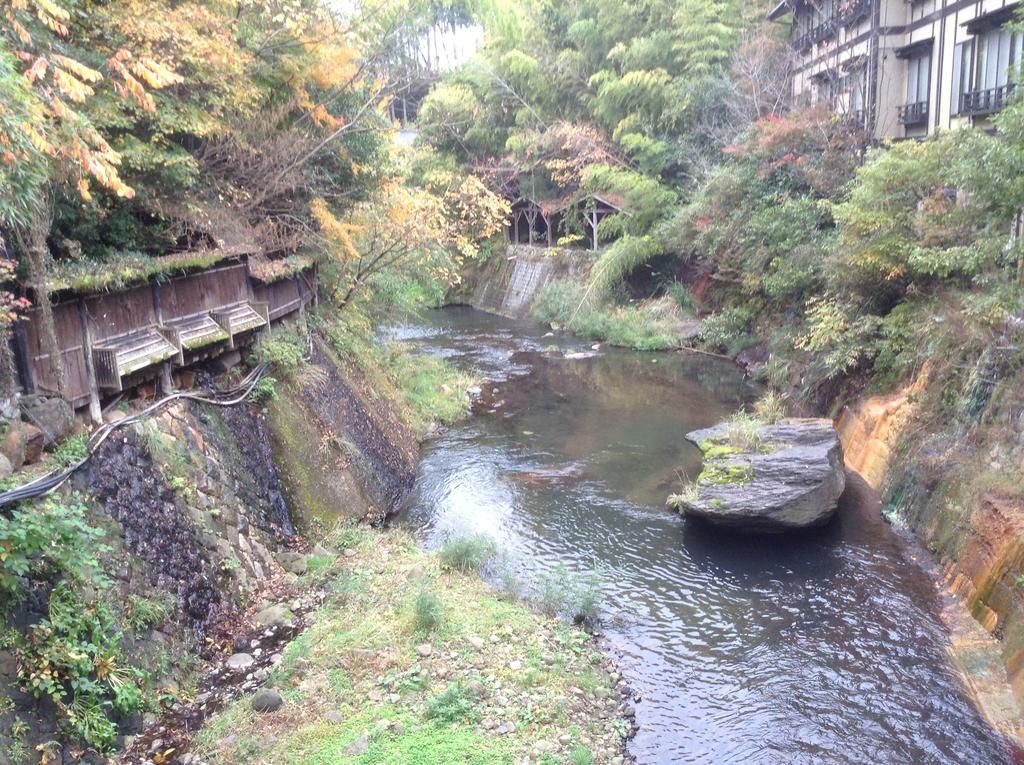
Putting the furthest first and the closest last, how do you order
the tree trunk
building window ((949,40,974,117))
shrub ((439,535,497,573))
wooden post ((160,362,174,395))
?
1. building window ((949,40,974,117))
2. shrub ((439,535,497,573))
3. wooden post ((160,362,174,395))
4. the tree trunk

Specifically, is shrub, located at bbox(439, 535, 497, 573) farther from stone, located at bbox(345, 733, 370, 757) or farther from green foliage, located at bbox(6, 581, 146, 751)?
green foliage, located at bbox(6, 581, 146, 751)

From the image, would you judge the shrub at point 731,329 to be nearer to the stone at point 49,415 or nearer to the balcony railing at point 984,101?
the balcony railing at point 984,101

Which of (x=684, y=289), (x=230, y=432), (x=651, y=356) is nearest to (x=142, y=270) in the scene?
(x=230, y=432)

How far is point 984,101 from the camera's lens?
54.1 feet

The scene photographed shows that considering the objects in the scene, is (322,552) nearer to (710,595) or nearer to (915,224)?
(710,595)

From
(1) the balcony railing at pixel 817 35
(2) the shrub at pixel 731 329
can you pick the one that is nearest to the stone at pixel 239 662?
(2) the shrub at pixel 731 329

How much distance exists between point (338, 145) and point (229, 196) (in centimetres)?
257

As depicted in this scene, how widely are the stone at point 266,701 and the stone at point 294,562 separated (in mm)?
2479

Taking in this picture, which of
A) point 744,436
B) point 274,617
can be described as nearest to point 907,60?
point 744,436

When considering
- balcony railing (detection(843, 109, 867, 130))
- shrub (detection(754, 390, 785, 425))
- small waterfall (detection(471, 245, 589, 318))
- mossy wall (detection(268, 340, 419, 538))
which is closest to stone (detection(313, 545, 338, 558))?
mossy wall (detection(268, 340, 419, 538))

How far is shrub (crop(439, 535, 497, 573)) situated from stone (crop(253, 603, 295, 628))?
7.58 ft

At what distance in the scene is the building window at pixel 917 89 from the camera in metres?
19.1

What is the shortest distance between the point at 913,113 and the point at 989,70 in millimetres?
2972

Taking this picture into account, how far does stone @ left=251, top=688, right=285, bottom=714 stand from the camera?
663 centimetres
